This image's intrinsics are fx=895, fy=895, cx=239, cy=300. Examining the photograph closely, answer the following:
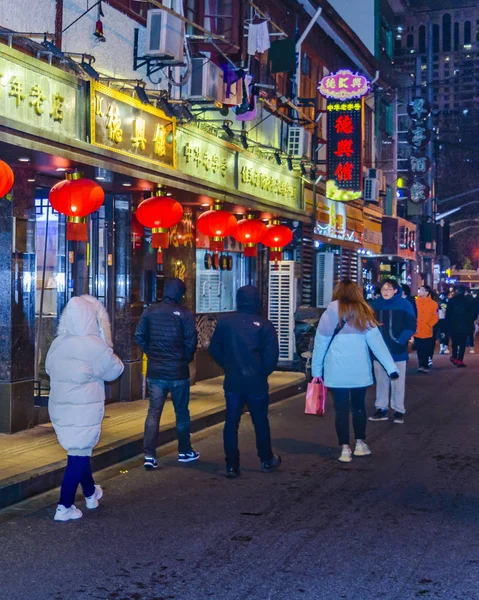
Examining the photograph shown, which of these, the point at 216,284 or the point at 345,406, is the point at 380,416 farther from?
the point at 216,284

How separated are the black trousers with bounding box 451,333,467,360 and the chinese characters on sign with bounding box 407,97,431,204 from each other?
1731 cm

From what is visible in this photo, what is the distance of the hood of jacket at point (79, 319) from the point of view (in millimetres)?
6922

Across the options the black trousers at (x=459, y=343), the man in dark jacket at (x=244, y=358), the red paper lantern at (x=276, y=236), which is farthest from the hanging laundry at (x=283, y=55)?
the man in dark jacket at (x=244, y=358)

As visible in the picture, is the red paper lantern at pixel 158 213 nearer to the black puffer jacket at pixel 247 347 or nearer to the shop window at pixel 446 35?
the black puffer jacket at pixel 247 347

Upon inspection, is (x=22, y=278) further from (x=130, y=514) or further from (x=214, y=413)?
(x=130, y=514)

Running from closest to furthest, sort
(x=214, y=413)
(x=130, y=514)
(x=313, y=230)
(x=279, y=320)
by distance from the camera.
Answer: (x=130, y=514)
(x=214, y=413)
(x=279, y=320)
(x=313, y=230)

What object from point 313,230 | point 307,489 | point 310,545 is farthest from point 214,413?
point 313,230

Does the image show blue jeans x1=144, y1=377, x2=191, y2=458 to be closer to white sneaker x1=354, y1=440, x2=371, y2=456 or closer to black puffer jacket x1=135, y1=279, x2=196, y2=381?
black puffer jacket x1=135, y1=279, x2=196, y2=381

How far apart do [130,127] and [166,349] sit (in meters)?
4.44

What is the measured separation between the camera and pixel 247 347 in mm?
8625

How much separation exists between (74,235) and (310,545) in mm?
5515

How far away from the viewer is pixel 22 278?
10.9 m

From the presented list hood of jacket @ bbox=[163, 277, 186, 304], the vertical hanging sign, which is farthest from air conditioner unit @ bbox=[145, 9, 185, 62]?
the vertical hanging sign

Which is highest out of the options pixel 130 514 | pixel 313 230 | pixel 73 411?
pixel 313 230
